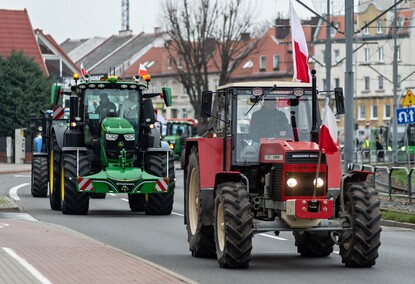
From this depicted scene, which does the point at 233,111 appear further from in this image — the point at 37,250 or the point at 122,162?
the point at 122,162

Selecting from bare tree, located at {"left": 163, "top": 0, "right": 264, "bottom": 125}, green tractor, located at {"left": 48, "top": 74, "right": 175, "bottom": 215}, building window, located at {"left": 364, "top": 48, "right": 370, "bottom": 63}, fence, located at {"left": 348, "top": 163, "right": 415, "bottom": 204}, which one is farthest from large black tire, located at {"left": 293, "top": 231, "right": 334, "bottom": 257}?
building window, located at {"left": 364, "top": 48, "right": 370, "bottom": 63}

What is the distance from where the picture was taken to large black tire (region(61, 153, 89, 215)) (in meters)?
27.8

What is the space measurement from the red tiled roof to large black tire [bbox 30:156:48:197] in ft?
206

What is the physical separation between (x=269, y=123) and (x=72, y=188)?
11512 mm

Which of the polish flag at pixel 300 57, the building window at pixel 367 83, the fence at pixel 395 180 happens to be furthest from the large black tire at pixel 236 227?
the building window at pixel 367 83

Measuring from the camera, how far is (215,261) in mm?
17078

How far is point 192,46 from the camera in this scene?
283 feet

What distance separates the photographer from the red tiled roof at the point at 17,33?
99.4 meters

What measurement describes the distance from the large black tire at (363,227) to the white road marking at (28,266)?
382 cm

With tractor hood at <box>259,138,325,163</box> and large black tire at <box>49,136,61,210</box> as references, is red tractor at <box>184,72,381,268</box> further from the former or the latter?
large black tire at <box>49,136,61,210</box>

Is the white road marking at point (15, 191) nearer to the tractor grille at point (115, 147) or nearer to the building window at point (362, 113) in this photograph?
the tractor grille at point (115, 147)

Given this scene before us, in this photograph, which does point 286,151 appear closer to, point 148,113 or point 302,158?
point 302,158

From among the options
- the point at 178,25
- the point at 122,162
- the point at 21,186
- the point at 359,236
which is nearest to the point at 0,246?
the point at 359,236

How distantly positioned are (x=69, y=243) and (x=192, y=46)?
6795cm
